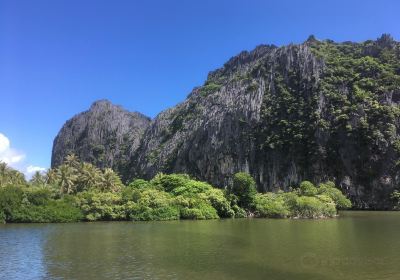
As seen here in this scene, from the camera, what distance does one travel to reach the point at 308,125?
146000 mm

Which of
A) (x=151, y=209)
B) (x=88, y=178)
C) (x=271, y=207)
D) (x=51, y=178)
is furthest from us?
(x=51, y=178)

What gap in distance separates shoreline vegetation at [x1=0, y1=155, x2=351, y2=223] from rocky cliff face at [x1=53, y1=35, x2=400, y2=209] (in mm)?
37661

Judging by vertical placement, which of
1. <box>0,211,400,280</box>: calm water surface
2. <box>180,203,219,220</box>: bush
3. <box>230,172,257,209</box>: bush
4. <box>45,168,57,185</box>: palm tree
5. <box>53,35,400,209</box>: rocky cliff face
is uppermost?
<box>53,35,400,209</box>: rocky cliff face

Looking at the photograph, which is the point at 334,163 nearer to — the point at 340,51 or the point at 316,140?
the point at 316,140

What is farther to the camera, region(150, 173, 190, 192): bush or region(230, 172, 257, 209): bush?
region(150, 173, 190, 192): bush

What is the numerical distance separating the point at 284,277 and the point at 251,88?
150474 mm

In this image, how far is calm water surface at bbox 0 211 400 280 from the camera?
2773 centimetres

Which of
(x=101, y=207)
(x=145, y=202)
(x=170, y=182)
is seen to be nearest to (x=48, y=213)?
(x=101, y=207)

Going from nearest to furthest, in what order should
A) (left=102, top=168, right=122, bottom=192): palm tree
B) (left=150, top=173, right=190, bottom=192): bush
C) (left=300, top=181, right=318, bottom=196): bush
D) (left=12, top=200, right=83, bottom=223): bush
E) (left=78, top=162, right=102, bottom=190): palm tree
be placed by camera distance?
(left=12, top=200, right=83, bottom=223): bush → (left=300, top=181, right=318, bottom=196): bush → (left=78, top=162, right=102, bottom=190): palm tree → (left=150, top=173, right=190, bottom=192): bush → (left=102, top=168, right=122, bottom=192): palm tree

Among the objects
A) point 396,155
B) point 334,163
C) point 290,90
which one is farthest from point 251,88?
point 396,155

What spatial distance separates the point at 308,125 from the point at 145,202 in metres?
82.3

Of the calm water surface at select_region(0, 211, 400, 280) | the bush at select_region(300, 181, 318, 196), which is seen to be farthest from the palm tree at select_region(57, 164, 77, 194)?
the bush at select_region(300, 181, 318, 196)

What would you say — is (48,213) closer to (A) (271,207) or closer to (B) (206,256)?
(A) (271,207)

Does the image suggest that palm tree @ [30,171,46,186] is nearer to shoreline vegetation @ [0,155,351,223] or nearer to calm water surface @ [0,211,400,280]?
shoreline vegetation @ [0,155,351,223]
